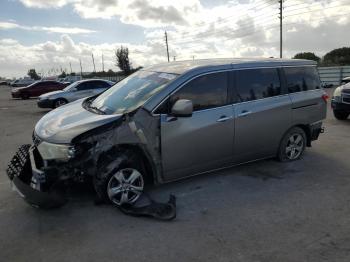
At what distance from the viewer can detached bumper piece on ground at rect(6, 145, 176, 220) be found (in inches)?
164

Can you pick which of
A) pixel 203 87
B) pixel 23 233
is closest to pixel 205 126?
pixel 203 87

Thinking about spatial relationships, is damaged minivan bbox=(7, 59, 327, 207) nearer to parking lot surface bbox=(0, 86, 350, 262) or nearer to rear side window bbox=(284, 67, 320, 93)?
rear side window bbox=(284, 67, 320, 93)

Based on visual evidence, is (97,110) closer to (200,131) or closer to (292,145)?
(200,131)

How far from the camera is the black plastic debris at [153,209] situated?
4.39 m

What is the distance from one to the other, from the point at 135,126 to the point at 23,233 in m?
1.73

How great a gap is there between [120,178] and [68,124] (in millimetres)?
935

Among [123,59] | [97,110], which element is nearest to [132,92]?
[97,110]

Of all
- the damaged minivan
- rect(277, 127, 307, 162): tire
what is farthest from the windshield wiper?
rect(277, 127, 307, 162): tire

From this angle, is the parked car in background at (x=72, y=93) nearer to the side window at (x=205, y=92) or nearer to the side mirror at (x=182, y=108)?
the side window at (x=205, y=92)

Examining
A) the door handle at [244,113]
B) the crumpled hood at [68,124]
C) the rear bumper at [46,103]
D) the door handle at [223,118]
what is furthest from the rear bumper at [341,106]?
the rear bumper at [46,103]

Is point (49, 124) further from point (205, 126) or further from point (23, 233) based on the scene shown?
point (205, 126)

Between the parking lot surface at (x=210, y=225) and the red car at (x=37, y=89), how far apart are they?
922 inches

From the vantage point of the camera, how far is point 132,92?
5.23 meters

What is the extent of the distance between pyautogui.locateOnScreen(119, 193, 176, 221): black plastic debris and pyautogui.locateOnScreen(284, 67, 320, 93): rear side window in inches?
116
